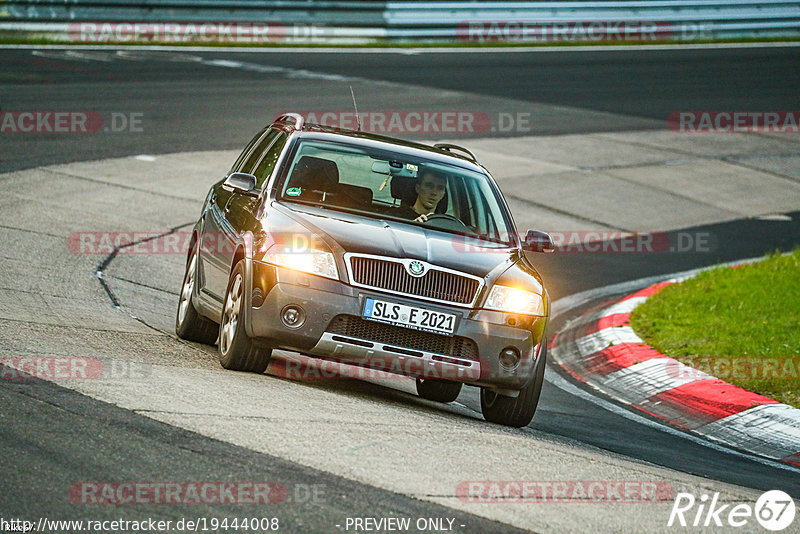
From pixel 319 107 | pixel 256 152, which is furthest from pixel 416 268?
pixel 319 107

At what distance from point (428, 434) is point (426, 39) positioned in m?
26.1

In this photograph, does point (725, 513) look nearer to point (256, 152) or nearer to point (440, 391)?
point (440, 391)

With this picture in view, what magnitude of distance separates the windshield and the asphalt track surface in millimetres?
1468

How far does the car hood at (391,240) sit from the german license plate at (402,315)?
12.3 inches

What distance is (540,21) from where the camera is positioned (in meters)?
33.8

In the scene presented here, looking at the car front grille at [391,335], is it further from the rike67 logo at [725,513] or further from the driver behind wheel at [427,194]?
the rike67 logo at [725,513]

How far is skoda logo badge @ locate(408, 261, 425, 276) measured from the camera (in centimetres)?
735

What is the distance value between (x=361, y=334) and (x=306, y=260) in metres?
0.55

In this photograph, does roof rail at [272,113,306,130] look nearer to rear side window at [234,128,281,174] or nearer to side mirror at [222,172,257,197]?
rear side window at [234,128,281,174]

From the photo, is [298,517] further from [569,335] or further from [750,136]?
[750,136]

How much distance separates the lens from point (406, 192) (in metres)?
8.55

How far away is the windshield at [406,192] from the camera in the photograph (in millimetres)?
8273

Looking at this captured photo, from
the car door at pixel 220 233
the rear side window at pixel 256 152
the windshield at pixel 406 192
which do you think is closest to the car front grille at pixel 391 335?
the windshield at pixel 406 192

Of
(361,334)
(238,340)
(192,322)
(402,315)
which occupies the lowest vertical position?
(192,322)
